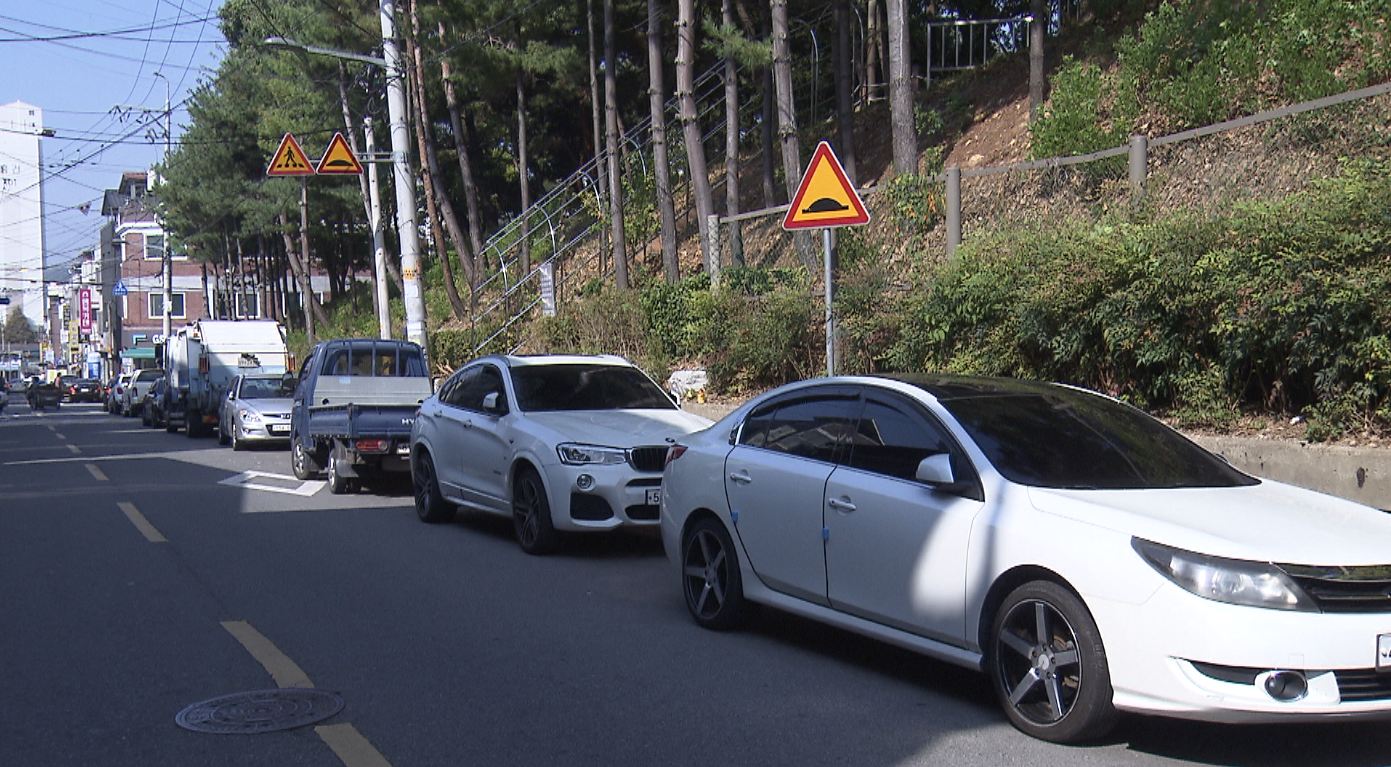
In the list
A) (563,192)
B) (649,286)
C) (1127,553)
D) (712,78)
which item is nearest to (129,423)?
(563,192)

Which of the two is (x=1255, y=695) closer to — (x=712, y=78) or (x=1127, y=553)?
(x=1127, y=553)

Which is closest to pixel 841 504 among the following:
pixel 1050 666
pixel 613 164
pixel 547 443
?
pixel 1050 666

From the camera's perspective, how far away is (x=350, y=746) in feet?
18.5

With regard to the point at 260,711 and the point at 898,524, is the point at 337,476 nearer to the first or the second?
the point at 260,711

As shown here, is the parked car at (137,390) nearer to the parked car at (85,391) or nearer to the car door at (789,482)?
the parked car at (85,391)

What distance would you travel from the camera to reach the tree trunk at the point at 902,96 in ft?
57.9

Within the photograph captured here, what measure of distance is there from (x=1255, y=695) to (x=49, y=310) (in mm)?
169506

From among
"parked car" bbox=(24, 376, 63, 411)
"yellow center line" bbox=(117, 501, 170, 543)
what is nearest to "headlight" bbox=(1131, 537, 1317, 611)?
"yellow center line" bbox=(117, 501, 170, 543)

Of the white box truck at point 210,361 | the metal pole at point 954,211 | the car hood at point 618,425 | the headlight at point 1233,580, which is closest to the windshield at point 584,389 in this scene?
the car hood at point 618,425

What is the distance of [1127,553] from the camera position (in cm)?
529

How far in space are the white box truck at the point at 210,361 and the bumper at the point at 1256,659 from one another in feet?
Answer: 83.1

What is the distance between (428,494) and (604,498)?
123 inches

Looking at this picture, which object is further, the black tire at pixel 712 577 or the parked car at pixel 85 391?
the parked car at pixel 85 391

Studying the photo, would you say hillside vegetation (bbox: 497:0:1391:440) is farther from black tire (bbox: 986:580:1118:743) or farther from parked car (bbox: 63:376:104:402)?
parked car (bbox: 63:376:104:402)
